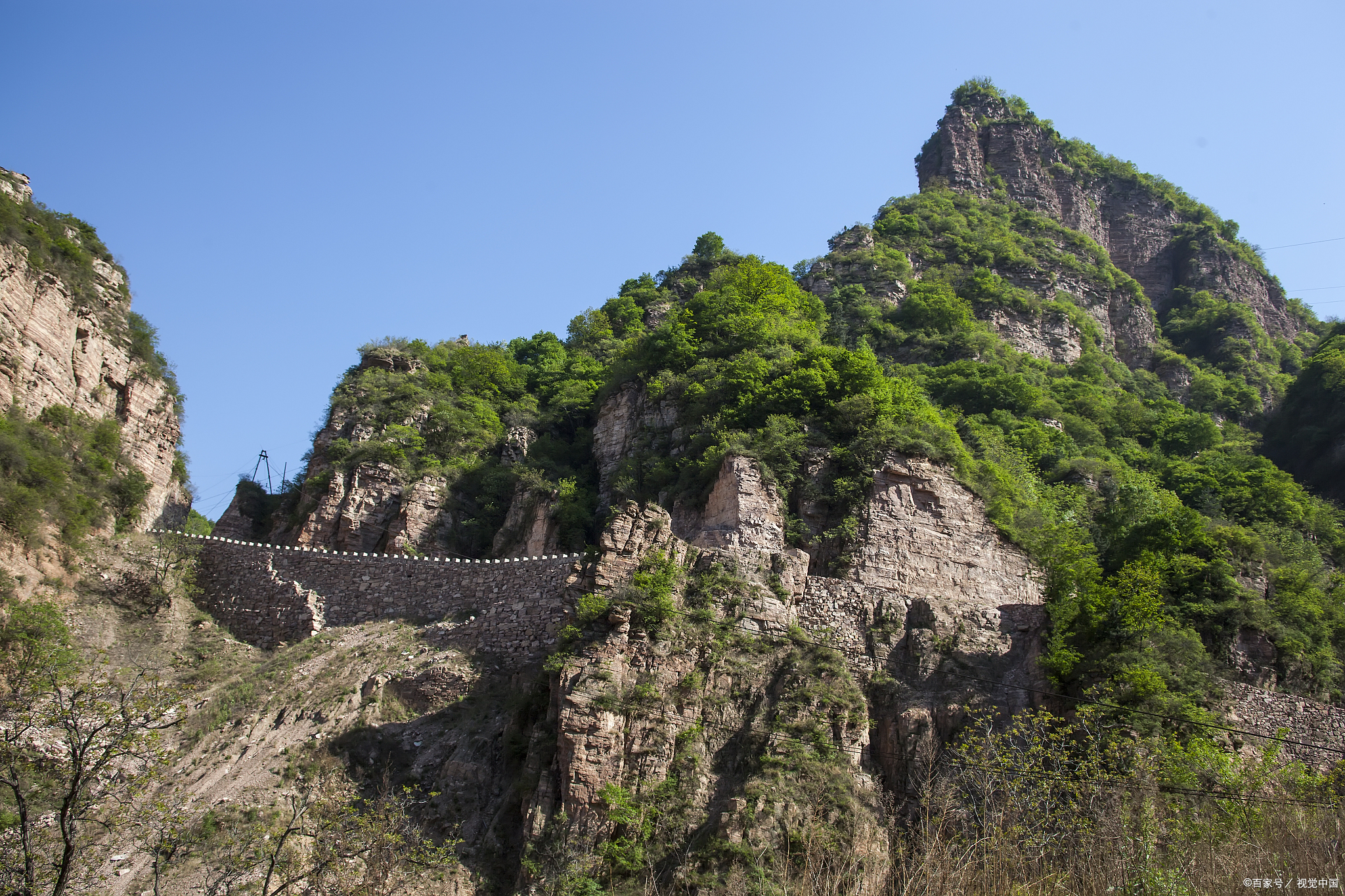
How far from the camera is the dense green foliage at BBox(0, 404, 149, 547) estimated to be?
30266mm

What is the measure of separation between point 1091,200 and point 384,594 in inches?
3075

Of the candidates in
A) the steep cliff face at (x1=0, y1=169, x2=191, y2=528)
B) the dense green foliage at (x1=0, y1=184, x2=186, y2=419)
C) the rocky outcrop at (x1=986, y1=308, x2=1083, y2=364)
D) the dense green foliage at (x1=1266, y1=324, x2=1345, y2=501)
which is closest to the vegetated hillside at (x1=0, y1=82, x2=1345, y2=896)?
the dense green foliage at (x1=1266, y1=324, x2=1345, y2=501)

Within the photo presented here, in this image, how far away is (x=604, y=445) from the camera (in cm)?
4259

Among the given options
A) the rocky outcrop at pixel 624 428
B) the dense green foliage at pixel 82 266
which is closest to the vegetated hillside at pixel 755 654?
the rocky outcrop at pixel 624 428

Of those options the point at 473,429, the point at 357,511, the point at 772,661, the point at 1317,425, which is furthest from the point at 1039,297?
the point at 772,661

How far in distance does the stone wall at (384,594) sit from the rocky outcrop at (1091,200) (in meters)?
66.8

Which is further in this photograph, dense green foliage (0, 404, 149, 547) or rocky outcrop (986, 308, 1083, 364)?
rocky outcrop (986, 308, 1083, 364)

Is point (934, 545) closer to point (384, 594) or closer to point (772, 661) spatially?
point (772, 661)

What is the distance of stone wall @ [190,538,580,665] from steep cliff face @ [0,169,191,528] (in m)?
6.96

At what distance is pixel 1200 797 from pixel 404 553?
1032 inches

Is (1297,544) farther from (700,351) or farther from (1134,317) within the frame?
(1134,317)

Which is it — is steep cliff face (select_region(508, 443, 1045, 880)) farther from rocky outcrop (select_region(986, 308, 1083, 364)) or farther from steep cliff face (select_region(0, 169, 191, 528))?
Answer: rocky outcrop (select_region(986, 308, 1083, 364))

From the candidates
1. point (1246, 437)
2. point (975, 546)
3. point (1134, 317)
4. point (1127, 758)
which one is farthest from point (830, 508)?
point (1134, 317)

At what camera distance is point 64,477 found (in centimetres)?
3262
